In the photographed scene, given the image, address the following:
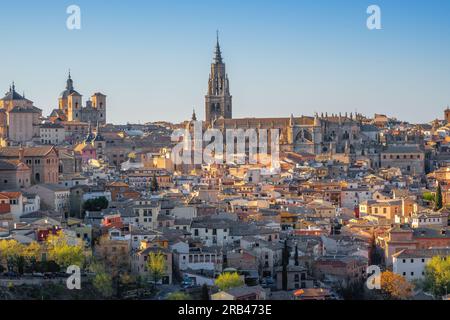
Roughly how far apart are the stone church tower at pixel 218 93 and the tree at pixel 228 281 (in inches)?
1795

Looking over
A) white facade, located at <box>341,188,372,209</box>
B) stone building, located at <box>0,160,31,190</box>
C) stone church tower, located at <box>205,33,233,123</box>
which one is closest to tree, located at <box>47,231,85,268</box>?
stone building, located at <box>0,160,31,190</box>

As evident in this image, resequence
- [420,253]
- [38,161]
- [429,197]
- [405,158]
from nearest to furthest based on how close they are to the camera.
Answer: [420,253] < [38,161] < [429,197] < [405,158]

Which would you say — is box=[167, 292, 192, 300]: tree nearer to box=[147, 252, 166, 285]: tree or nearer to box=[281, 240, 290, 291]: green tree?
box=[147, 252, 166, 285]: tree

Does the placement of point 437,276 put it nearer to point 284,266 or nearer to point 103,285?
point 284,266

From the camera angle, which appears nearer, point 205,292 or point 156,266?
point 205,292

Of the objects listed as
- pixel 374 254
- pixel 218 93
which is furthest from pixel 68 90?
pixel 374 254

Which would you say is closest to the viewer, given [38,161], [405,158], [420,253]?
[420,253]

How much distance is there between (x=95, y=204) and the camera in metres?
32.4

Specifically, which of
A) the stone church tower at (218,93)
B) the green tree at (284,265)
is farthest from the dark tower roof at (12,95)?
the green tree at (284,265)

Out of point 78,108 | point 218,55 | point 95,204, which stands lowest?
point 95,204

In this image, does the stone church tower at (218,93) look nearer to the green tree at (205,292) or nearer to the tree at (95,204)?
the tree at (95,204)

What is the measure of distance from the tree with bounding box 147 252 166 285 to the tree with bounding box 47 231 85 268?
143 cm

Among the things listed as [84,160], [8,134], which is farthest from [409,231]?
[8,134]

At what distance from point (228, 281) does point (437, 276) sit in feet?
14.5
